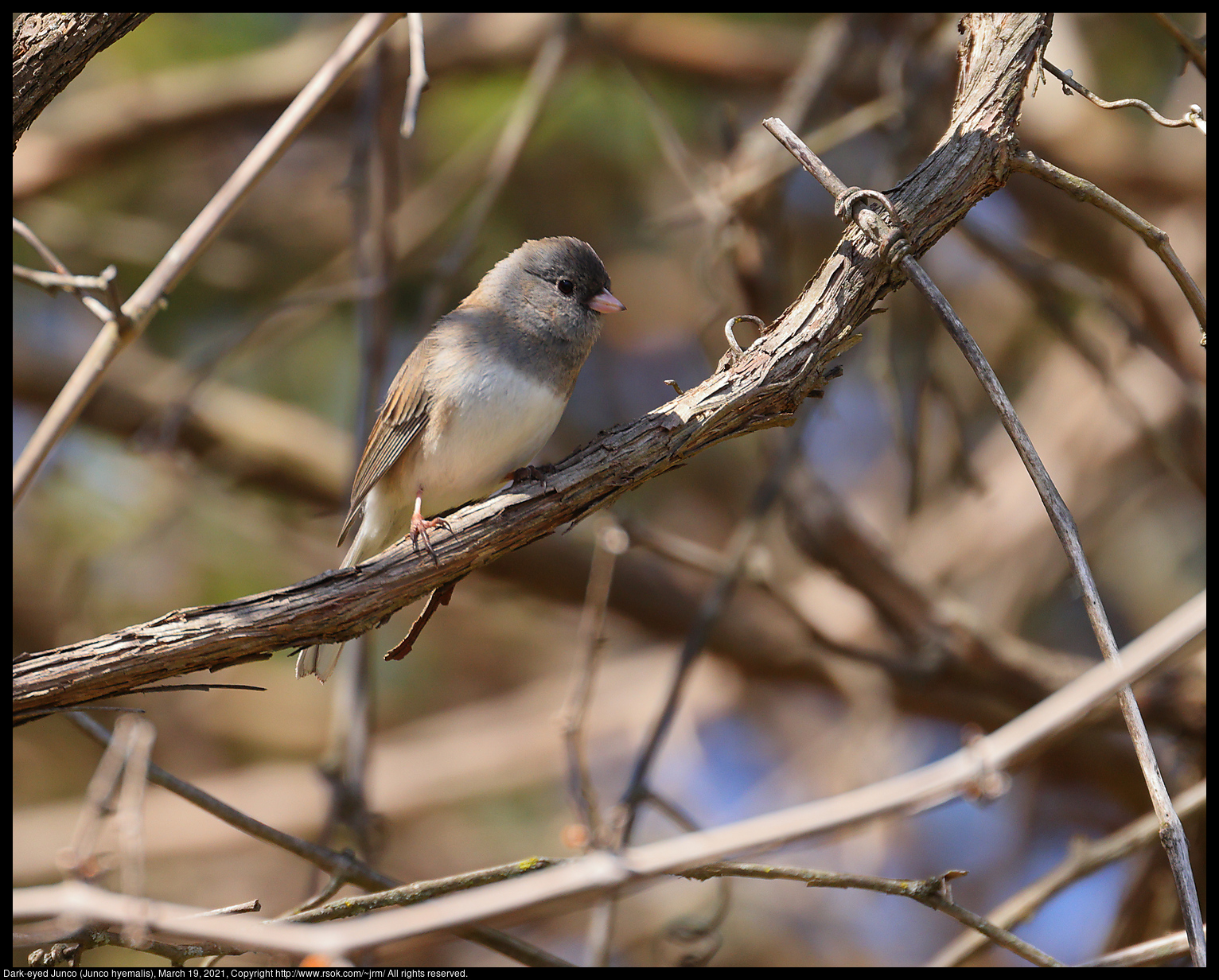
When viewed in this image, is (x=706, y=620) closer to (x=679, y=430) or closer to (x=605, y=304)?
(x=605, y=304)

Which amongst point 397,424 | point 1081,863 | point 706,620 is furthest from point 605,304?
point 1081,863

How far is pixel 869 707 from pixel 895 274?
2.90 meters

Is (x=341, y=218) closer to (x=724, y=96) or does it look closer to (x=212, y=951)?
(x=724, y=96)

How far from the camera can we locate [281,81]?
15.4 feet

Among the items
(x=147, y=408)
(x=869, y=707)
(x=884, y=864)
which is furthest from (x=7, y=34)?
(x=884, y=864)

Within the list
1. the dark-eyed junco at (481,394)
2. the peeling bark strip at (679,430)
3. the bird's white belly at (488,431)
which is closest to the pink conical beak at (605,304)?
the dark-eyed junco at (481,394)

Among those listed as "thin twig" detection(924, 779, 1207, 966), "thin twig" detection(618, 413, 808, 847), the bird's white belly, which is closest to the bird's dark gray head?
the bird's white belly

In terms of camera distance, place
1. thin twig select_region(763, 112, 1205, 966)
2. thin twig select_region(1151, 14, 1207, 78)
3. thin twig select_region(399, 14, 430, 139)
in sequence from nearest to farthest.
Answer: thin twig select_region(763, 112, 1205, 966) < thin twig select_region(399, 14, 430, 139) < thin twig select_region(1151, 14, 1207, 78)

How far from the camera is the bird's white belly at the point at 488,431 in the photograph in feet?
8.75

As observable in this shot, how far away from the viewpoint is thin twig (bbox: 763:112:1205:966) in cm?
135

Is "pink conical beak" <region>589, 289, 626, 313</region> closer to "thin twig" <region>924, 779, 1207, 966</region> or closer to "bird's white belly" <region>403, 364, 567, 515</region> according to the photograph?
"bird's white belly" <region>403, 364, 567, 515</region>

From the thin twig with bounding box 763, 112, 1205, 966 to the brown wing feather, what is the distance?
4.59 ft

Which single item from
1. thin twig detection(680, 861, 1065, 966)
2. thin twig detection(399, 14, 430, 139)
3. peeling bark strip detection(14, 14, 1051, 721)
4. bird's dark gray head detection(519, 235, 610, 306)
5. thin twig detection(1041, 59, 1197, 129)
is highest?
bird's dark gray head detection(519, 235, 610, 306)

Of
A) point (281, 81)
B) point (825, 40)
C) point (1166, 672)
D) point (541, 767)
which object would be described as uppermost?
point (281, 81)
